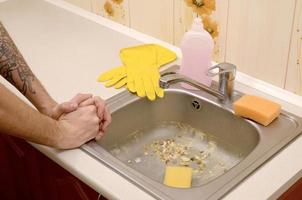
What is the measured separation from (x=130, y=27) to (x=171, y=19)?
0.24 meters

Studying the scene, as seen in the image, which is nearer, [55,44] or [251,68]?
[251,68]

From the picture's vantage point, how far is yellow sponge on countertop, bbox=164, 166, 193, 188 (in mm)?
1181

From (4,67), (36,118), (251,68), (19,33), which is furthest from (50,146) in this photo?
(19,33)

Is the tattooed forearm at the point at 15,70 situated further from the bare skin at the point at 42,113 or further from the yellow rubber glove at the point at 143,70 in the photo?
the yellow rubber glove at the point at 143,70

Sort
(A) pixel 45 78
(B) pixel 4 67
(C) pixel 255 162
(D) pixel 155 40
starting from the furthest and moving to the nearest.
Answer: (D) pixel 155 40 → (A) pixel 45 78 → (B) pixel 4 67 → (C) pixel 255 162

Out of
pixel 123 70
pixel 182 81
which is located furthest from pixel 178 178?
pixel 123 70

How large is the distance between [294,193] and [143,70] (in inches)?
23.9

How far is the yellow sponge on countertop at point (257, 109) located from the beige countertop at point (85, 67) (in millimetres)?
80

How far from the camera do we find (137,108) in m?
1.46

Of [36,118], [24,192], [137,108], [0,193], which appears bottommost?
[0,193]

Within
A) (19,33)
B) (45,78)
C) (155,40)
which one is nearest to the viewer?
(45,78)

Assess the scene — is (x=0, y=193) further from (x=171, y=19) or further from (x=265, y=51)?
(x=265, y=51)

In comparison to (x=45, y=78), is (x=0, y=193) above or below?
below

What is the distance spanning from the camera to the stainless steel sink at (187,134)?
125 cm
